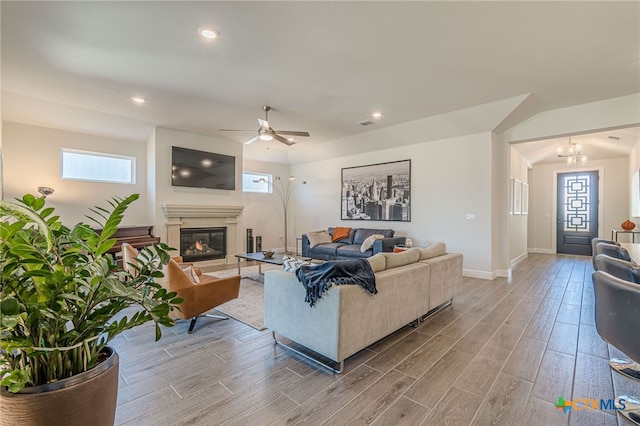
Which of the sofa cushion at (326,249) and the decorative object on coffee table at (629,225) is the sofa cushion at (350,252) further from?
the decorative object on coffee table at (629,225)

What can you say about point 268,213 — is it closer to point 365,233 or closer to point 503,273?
point 365,233

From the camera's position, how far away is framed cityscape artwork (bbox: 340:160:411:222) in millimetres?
6543

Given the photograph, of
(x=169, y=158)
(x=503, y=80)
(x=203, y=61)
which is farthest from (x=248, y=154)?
(x=503, y=80)

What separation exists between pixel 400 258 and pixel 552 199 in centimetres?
816

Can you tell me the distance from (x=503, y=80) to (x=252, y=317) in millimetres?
4426

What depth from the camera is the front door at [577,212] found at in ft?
26.1

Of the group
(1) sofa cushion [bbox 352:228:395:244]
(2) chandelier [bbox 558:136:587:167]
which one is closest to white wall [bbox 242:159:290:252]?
(1) sofa cushion [bbox 352:228:395:244]

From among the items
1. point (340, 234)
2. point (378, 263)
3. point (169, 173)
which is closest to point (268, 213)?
point (340, 234)

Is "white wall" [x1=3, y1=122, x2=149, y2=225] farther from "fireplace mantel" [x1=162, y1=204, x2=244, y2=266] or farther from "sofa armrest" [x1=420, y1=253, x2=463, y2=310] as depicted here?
"sofa armrest" [x1=420, y1=253, x2=463, y2=310]

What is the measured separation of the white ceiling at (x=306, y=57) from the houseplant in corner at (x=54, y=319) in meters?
2.30

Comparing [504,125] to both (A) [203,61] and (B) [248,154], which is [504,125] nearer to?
(A) [203,61]

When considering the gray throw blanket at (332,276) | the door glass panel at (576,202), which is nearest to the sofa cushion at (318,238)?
the gray throw blanket at (332,276)

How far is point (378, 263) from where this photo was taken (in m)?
2.73

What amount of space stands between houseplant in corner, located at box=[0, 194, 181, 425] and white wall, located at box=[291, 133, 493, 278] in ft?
18.4
